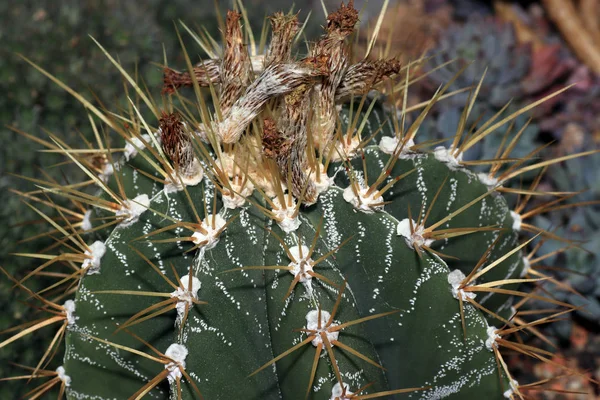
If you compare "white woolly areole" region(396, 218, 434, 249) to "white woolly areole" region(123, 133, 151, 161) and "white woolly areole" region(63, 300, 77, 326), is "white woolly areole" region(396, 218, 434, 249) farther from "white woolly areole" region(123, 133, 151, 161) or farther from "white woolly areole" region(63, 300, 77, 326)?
"white woolly areole" region(63, 300, 77, 326)

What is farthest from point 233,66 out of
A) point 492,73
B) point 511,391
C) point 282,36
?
point 492,73

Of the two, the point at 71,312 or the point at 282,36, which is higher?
the point at 282,36

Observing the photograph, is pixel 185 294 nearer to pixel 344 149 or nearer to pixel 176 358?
pixel 176 358

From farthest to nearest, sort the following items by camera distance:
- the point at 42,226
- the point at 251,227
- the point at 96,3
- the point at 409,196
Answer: the point at 96,3 < the point at 42,226 < the point at 409,196 < the point at 251,227

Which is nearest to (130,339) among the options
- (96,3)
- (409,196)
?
(409,196)

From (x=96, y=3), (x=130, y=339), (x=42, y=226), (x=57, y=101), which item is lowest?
(x=42, y=226)

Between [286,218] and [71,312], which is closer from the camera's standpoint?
[286,218]

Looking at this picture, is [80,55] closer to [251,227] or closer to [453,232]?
[251,227]
